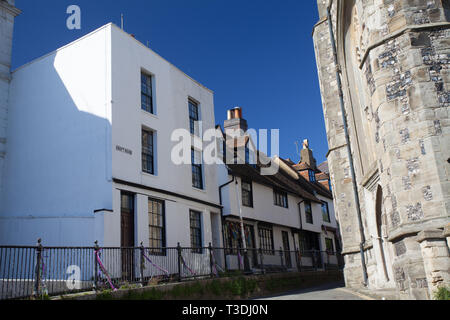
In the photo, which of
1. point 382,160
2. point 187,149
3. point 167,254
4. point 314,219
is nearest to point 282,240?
point 314,219

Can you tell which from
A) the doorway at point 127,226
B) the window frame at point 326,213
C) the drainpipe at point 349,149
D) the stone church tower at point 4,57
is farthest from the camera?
the window frame at point 326,213

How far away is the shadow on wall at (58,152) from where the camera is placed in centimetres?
1504

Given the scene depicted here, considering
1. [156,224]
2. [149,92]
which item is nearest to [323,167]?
[149,92]

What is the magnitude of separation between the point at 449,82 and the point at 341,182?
779cm

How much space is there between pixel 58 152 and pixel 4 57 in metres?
5.80

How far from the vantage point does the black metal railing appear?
1079 cm

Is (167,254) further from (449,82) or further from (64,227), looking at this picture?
(449,82)

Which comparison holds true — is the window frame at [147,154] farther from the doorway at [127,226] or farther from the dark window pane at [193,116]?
the dark window pane at [193,116]

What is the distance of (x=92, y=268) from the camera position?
12.8 metres

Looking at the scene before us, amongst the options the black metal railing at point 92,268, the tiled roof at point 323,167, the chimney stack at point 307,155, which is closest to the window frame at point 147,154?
the black metal railing at point 92,268

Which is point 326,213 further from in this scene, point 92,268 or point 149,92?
point 92,268

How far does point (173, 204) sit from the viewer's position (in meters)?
17.8

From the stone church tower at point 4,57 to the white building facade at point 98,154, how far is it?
256 mm

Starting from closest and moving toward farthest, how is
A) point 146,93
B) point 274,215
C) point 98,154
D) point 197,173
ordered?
point 98,154 < point 146,93 < point 197,173 < point 274,215
